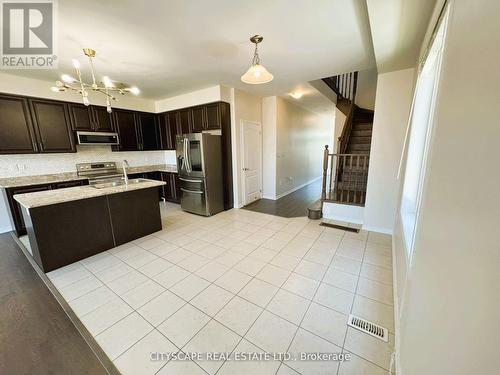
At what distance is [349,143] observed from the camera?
4.96 metres

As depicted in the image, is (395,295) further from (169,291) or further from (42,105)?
(42,105)

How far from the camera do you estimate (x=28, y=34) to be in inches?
90.2

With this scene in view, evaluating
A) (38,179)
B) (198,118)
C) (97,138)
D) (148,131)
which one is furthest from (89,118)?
(198,118)

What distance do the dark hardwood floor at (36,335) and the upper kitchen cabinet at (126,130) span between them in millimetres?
3298

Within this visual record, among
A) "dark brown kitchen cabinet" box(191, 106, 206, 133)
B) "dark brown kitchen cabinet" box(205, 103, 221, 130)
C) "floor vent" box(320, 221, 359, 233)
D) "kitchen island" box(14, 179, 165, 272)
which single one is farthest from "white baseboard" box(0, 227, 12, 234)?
"floor vent" box(320, 221, 359, 233)

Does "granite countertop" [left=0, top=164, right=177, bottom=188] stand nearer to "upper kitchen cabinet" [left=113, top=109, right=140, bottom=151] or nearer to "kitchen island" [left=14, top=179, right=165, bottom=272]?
"upper kitchen cabinet" [left=113, top=109, right=140, bottom=151]

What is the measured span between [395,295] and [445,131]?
1738 millimetres

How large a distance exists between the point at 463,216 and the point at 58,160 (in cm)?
575

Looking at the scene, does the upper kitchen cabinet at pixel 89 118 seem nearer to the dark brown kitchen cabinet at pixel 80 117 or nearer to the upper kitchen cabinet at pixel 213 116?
the dark brown kitchen cabinet at pixel 80 117

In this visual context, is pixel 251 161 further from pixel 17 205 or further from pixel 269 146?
pixel 17 205

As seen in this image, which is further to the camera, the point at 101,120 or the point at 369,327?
the point at 101,120

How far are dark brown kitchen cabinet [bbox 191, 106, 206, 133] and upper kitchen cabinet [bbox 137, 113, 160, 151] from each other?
147cm

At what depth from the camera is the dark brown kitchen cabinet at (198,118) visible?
4.52m

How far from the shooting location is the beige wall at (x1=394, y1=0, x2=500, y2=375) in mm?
527
